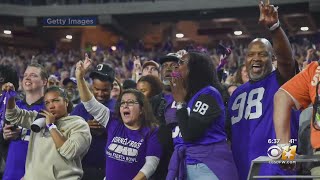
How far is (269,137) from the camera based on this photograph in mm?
3709

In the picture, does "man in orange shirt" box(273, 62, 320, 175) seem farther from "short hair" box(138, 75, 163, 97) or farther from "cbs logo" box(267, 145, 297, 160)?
"short hair" box(138, 75, 163, 97)

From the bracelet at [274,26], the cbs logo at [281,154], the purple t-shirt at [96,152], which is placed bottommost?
the purple t-shirt at [96,152]

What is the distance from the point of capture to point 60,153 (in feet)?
13.9

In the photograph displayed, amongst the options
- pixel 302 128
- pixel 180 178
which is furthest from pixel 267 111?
pixel 180 178

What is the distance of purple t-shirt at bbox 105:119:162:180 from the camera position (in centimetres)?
418

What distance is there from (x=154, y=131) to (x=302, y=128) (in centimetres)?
114

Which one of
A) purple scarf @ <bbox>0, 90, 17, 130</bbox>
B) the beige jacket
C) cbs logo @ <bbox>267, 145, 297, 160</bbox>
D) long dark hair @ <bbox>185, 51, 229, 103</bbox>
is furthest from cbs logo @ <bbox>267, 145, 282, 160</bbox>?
purple scarf @ <bbox>0, 90, 17, 130</bbox>

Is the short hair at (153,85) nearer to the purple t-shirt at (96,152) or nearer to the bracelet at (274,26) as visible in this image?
the purple t-shirt at (96,152)

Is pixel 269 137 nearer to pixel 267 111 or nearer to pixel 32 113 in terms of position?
pixel 267 111

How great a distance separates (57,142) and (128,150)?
55 cm

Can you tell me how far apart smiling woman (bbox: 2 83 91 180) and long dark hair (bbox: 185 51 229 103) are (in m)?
1.05

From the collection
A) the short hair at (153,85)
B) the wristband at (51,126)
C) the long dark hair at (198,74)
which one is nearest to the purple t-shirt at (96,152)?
the short hair at (153,85)

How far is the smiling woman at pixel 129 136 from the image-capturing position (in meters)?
4.18

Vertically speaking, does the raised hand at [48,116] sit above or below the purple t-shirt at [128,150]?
above
